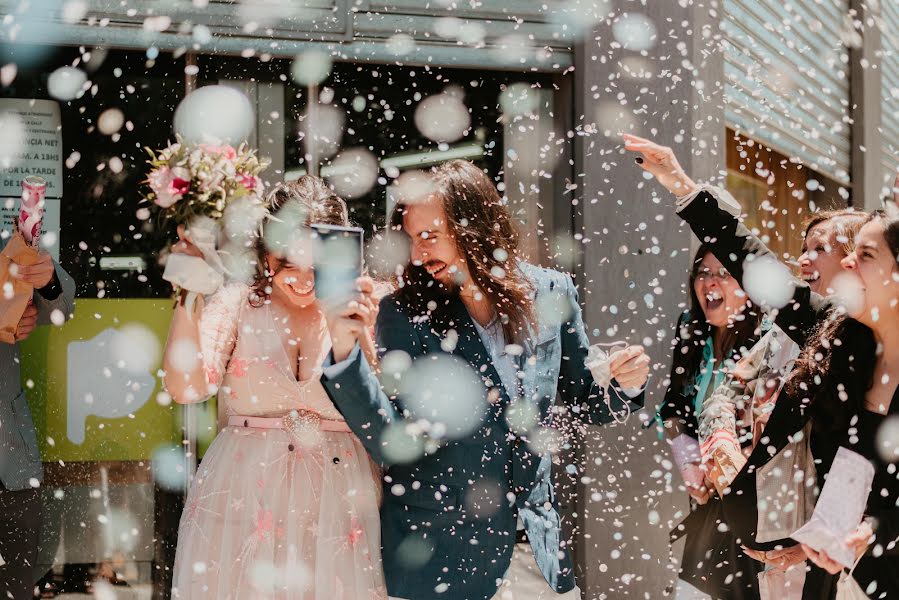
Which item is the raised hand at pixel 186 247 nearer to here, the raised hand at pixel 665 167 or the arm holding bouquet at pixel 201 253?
the arm holding bouquet at pixel 201 253

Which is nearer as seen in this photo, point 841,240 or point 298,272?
point 298,272

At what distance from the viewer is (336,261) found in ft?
7.00

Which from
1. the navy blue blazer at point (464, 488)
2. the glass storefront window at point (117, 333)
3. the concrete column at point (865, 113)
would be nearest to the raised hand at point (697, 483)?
the navy blue blazer at point (464, 488)

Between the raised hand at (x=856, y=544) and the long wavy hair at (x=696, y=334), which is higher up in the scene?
the long wavy hair at (x=696, y=334)

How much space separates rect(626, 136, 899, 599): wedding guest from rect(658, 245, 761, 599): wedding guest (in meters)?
0.46

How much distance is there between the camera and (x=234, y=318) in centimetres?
270

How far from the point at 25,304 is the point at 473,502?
240 cm

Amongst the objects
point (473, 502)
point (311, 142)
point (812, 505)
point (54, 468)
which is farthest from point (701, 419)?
point (54, 468)

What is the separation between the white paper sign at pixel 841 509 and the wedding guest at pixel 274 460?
115 cm

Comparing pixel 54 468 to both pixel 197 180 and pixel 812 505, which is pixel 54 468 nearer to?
pixel 197 180

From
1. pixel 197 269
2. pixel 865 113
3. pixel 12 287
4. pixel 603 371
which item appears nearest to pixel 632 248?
pixel 603 371

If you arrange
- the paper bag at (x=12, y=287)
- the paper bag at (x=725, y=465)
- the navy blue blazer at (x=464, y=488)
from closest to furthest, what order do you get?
the navy blue blazer at (x=464, y=488), the paper bag at (x=725, y=465), the paper bag at (x=12, y=287)

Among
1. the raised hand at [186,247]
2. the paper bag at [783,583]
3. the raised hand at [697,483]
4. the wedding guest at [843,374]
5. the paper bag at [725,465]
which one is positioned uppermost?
the raised hand at [186,247]

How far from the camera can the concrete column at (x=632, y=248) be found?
482cm
